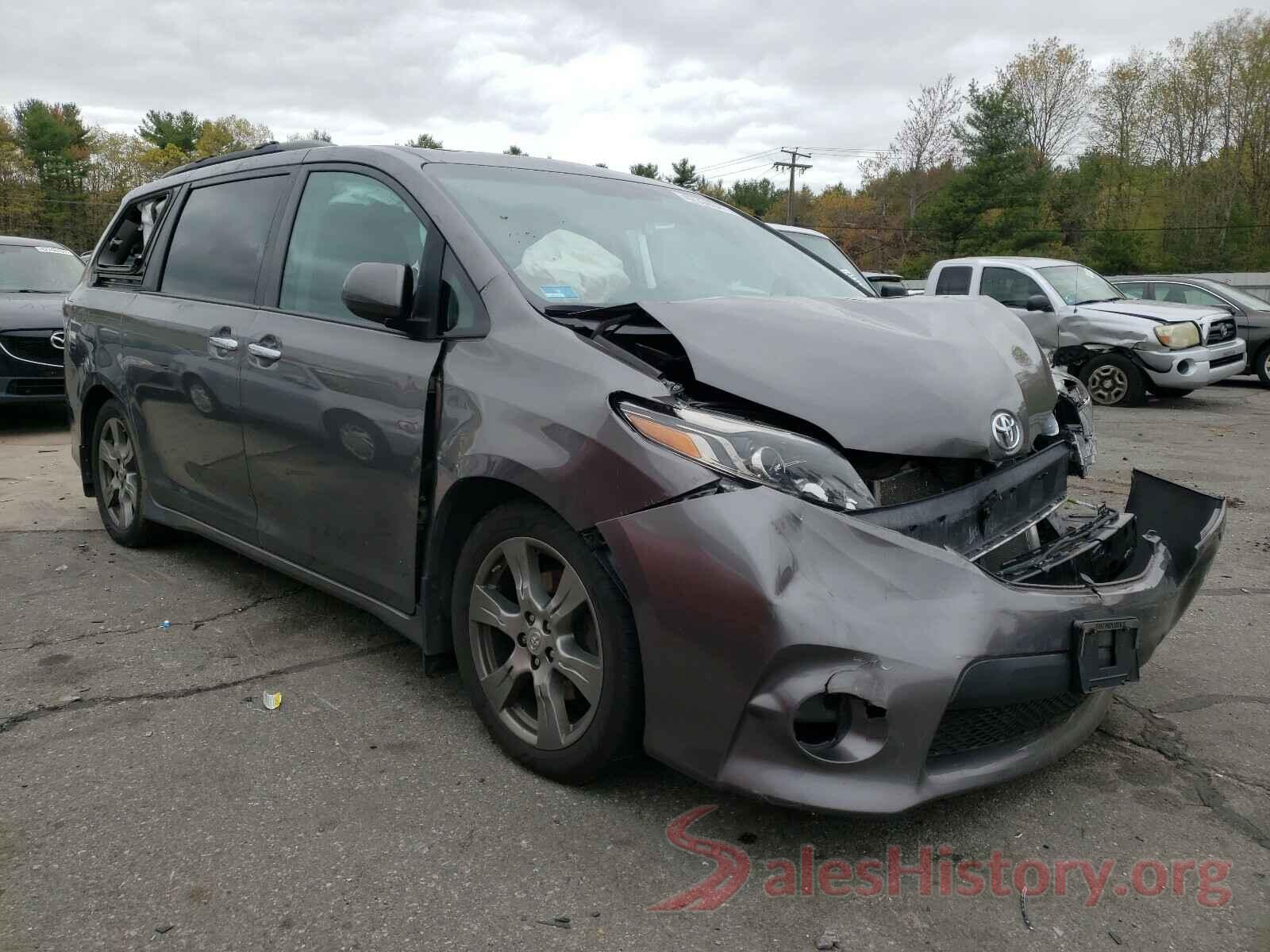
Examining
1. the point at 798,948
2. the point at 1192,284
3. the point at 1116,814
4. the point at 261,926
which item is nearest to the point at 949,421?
the point at 1116,814

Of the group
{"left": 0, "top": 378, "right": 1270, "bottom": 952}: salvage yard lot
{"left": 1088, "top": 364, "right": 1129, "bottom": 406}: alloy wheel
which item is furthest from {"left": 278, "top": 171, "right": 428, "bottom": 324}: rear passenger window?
{"left": 1088, "top": 364, "right": 1129, "bottom": 406}: alloy wheel

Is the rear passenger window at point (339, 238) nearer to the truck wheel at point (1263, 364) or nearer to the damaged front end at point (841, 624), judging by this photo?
the damaged front end at point (841, 624)

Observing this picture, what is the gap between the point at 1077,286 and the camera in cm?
1197

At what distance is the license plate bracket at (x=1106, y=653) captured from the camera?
2176 mm

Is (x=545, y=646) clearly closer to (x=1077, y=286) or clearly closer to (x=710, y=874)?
(x=710, y=874)

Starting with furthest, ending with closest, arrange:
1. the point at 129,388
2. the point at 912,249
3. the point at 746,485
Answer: the point at 912,249 → the point at 129,388 → the point at 746,485

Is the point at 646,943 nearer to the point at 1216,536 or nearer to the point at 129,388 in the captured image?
the point at 1216,536

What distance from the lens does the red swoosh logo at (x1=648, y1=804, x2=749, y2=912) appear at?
212cm

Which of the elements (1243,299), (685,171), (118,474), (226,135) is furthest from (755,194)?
(118,474)

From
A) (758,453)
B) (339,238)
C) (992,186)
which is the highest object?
(992,186)

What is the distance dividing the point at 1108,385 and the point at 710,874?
36.4ft

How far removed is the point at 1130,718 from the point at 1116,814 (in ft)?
2.05

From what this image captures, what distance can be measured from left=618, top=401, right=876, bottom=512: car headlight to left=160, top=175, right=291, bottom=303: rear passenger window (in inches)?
81.3

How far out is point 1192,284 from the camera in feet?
46.6
